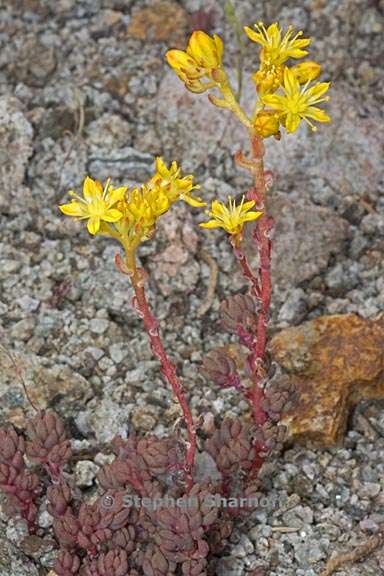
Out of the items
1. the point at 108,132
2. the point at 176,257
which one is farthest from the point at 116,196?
the point at 108,132

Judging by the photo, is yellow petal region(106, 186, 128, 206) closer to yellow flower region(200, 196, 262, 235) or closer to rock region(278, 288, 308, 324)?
yellow flower region(200, 196, 262, 235)

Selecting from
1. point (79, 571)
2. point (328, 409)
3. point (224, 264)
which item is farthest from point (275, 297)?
point (79, 571)

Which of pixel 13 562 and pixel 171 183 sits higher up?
pixel 171 183

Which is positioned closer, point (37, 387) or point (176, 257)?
point (37, 387)

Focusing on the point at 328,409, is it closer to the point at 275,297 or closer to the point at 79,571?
the point at 275,297

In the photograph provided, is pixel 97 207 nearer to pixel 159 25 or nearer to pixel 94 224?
pixel 94 224

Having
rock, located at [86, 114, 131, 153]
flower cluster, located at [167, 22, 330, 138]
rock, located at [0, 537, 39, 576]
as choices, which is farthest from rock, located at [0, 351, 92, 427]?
flower cluster, located at [167, 22, 330, 138]

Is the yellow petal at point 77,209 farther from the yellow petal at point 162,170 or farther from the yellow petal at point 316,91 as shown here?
the yellow petal at point 316,91
